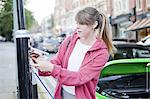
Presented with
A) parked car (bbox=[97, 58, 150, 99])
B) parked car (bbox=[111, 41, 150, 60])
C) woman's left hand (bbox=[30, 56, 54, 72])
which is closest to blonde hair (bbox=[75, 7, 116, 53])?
woman's left hand (bbox=[30, 56, 54, 72])

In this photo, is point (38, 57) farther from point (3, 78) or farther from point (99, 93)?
point (99, 93)

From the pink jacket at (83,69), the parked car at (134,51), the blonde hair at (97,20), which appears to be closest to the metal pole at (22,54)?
the pink jacket at (83,69)

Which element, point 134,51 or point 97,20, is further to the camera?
point 134,51

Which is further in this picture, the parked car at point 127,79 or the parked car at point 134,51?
the parked car at point 134,51

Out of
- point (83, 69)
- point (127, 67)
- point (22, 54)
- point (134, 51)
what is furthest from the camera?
point (134, 51)

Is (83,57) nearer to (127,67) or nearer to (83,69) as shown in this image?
(83,69)

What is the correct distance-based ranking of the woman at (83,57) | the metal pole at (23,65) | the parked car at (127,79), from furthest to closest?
the parked car at (127,79) → the woman at (83,57) → the metal pole at (23,65)

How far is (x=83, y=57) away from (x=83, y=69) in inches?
3.6

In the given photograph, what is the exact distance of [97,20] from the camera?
2.15m

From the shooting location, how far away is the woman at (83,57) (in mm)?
2055

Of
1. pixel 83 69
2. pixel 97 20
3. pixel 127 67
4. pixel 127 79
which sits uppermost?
pixel 97 20

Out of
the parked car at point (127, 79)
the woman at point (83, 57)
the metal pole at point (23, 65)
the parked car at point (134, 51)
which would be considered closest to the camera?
the metal pole at point (23, 65)

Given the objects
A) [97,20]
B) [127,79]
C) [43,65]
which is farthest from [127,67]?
[43,65]

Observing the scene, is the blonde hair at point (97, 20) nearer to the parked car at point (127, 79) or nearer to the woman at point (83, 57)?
the woman at point (83, 57)
